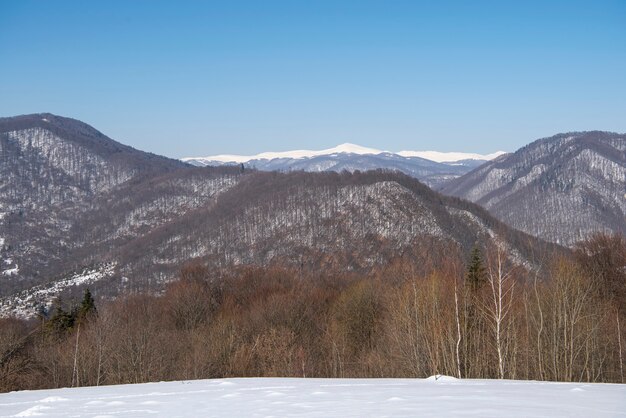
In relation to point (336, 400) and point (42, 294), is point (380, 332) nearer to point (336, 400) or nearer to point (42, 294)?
point (336, 400)

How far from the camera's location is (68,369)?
138ft

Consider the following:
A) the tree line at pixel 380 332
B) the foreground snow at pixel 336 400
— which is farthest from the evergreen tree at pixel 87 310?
the foreground snow at pixel 336 400

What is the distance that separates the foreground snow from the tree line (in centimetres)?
906

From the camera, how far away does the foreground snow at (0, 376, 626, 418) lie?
1123 centimetres

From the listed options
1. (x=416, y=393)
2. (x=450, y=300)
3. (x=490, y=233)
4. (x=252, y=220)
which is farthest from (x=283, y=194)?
(x=416, y=393)

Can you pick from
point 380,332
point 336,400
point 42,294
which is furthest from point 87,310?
point 42,294

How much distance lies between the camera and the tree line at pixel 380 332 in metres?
27.9

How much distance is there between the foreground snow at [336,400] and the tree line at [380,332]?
9.06m

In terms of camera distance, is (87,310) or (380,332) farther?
(87,310)

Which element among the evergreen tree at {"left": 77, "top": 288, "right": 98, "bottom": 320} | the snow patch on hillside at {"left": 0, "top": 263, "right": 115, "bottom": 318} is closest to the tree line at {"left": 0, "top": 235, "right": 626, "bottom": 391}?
the evergreen tree at {"left": 77, "top": 288, "right": 98, "bottom": 320}

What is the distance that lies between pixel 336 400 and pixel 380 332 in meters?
33.0

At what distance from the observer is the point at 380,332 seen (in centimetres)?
4544

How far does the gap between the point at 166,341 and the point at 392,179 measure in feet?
446

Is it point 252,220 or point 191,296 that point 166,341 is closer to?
point 191,296
